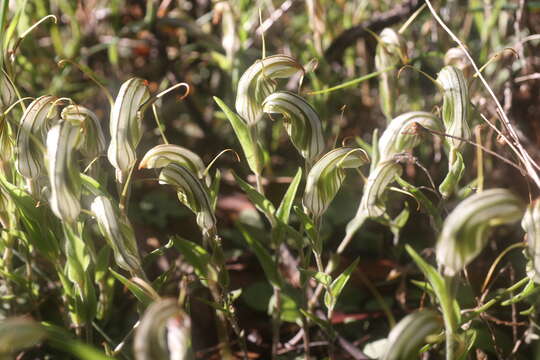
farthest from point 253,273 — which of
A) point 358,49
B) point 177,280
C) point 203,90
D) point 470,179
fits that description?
point 358,49

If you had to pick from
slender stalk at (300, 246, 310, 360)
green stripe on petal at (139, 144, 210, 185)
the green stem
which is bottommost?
slender stalk at (300, 246, 310, 360)

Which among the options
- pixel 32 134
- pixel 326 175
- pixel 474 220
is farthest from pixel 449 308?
pixel 32 134

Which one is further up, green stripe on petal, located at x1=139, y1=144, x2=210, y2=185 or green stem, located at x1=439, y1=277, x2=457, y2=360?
green stripe on petal, located at x1=139, y1=144, x2=210, y2=185

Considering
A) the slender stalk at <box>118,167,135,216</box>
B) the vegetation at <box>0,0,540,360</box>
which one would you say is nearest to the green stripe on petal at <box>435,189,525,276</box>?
the vegetation at <box>0,0,540,360</box>

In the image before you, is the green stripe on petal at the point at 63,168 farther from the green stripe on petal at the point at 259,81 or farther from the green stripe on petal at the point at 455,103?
the green stripe on petal at the point at 455,103

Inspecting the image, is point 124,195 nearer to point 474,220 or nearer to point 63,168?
point 63,168

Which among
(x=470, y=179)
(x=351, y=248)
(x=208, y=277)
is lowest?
(x=351, y=248)

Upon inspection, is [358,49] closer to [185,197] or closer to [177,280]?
[177,280]

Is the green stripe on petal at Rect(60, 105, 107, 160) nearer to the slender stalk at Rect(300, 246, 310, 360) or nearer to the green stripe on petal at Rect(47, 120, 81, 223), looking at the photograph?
the green stripe on petal at Rect(47, 120, 81, 223)

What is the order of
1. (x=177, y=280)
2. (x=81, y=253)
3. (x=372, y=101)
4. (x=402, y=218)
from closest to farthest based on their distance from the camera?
(x=81, y=253) → (x=402, y=218) → (x=177, y=280) → (x=372, y=101)
